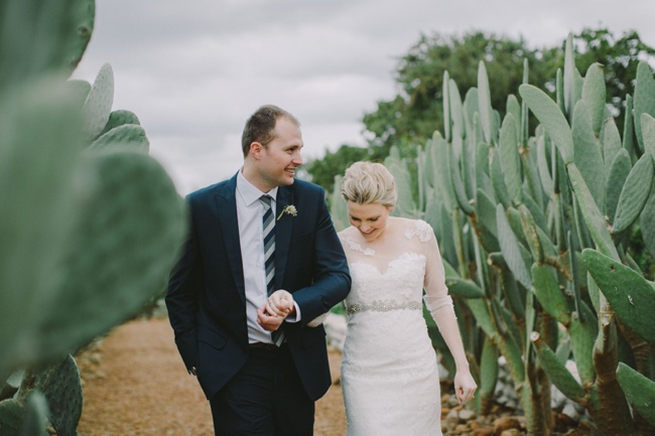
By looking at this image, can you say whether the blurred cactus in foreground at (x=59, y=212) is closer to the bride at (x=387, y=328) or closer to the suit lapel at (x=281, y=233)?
the suit lapel at (x=281, y=233)

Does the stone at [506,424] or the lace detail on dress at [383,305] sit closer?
the lace detail on dress at [383,305]

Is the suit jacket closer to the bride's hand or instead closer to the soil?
the bride's hand

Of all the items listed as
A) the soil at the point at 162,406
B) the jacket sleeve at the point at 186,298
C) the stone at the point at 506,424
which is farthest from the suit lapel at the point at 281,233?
the stone at the point at 506,424

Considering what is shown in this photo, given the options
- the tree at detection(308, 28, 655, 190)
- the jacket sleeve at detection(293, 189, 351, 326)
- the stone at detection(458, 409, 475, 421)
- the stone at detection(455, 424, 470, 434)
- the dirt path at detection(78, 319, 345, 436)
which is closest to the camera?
the jacket sleeve at detection(293, 189, 351, 326)

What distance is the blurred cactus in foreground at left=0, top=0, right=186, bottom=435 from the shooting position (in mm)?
509

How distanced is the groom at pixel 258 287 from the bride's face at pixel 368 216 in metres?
0.13

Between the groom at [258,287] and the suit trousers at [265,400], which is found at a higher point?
the groom at [258,287]

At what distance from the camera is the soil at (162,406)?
4.61 metres

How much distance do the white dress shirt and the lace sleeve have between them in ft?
2.17

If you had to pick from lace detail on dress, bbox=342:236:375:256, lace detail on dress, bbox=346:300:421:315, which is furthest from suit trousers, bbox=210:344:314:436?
lace detail on dress, bbox=342:236:375:256

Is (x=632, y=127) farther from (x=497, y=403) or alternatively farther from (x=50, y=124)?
(x=50, y=124)

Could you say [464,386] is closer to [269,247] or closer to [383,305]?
[383,305]

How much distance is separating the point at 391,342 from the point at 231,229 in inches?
31.1

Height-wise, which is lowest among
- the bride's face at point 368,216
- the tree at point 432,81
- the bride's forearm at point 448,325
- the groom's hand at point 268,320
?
the bride's forearm at point 448,325
